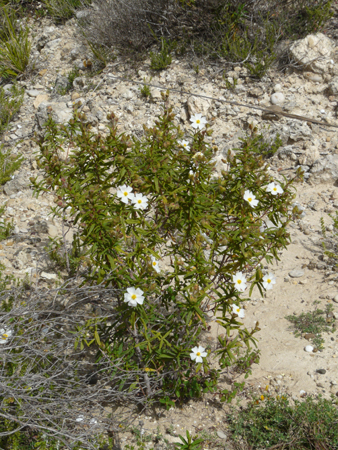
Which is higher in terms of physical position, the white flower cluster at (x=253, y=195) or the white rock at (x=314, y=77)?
the white flower cluster at (x=253, y=195)

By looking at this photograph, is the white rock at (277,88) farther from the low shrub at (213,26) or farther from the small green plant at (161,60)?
the small green plant at (161,60)

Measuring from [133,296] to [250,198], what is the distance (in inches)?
38.8

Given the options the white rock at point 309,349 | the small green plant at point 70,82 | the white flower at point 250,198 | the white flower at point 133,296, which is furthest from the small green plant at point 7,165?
the white rock at point 309,349

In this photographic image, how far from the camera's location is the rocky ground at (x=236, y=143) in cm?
319

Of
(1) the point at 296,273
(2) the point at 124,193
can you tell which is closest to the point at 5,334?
(2) the point at 124,193

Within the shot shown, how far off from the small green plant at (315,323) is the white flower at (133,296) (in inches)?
67.5

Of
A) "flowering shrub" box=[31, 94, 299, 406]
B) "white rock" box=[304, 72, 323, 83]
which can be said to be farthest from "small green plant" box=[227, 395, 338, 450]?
"white rock" box=[304, 72, 323, 83]

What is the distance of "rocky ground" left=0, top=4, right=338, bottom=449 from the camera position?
3191mm

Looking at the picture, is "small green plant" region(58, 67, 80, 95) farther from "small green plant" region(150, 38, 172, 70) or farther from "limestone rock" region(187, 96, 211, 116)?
"limestone rock" region(187, 96, 211, 116)

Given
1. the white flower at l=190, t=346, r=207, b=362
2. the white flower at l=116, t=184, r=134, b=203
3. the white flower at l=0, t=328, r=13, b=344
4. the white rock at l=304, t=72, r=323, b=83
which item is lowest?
the white rock at l=304, t=72, r=323, b=83

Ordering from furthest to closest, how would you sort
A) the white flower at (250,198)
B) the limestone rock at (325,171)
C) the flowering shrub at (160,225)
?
the limestone rock at (325,171), the white flower at (250,198), the flowering shrub at (160,225)

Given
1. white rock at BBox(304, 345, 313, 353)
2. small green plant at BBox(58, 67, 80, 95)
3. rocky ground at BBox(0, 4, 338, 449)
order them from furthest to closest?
small green plant at BBox(58, 67, 80, 95) < white rock at BBox(304, 345, 313, 353) < rocky ground at BBox(0, 4, 338, 449)

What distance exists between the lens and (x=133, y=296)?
2.35 meters

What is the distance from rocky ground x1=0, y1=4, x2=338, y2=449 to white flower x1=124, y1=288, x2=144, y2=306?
106cm
